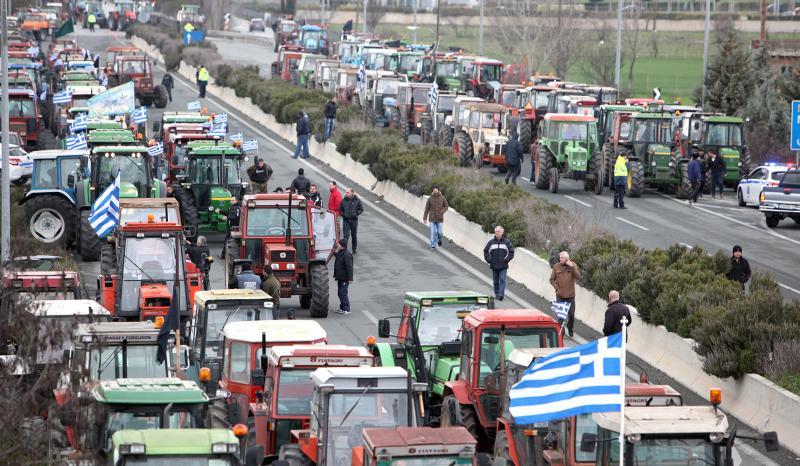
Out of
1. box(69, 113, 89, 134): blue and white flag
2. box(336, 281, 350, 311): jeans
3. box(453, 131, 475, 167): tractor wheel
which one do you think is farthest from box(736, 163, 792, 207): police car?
box(69, 113, 89, 134): blue and white flag

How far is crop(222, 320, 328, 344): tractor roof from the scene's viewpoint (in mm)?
17984

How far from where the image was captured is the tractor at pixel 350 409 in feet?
48.6

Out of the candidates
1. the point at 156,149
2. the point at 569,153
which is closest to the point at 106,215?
the point at 156,149

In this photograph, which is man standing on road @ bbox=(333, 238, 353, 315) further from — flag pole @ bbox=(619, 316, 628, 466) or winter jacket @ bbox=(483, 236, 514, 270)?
flag pole @ bbox=(619, 316, 628, 466)

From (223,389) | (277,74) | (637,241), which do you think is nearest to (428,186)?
(637,241)

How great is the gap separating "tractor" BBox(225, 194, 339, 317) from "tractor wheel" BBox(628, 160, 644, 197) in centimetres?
1820

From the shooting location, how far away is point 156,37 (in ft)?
320

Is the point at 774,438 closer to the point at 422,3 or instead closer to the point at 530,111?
the point at 530,111

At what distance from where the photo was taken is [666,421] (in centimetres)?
1358

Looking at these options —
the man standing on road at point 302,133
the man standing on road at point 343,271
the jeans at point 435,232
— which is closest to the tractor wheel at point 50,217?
the jeans at point 435,232

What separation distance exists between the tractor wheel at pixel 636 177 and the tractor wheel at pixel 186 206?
1476 centimetres

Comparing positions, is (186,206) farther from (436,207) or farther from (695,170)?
(695,170)

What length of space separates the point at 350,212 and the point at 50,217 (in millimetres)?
6786

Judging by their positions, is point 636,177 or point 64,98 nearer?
point 636,177
